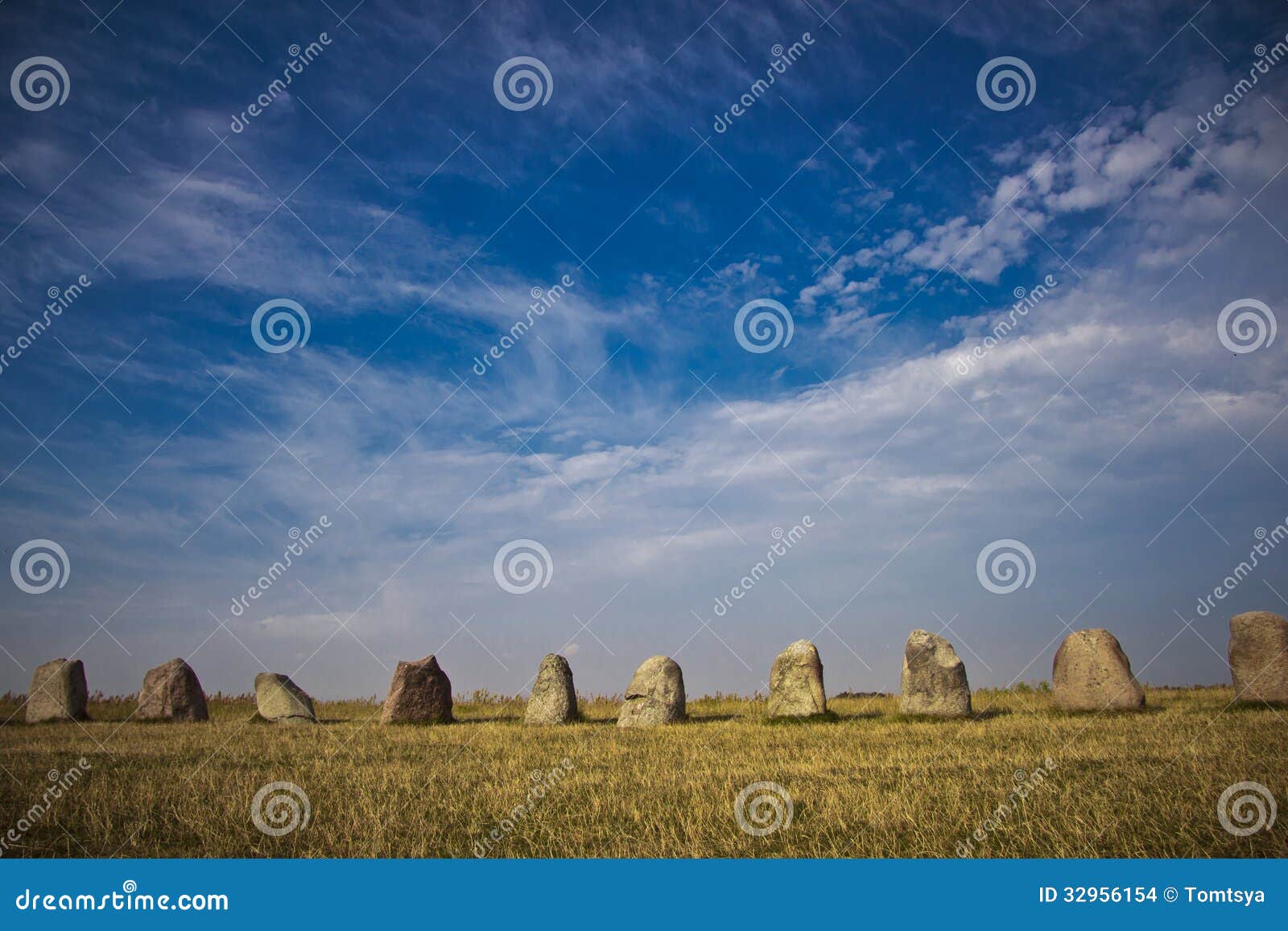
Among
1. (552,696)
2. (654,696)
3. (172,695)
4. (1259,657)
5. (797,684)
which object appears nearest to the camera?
(1259,657)

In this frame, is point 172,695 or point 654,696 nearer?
point 654,696

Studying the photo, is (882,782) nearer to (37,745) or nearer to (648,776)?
(648,776)

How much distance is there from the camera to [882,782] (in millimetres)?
9344

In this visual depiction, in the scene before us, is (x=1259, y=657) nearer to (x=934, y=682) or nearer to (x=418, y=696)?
(x=934, y=682)

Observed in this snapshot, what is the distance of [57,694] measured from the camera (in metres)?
21.4

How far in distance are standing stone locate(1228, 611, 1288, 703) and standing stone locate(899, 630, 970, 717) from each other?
6.26 metres

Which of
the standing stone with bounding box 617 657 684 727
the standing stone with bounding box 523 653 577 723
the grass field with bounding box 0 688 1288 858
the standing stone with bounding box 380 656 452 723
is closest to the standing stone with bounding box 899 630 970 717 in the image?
the grass field with bounding box 0 688 1288 858

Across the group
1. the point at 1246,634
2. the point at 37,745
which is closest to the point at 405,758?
the point at 37,745

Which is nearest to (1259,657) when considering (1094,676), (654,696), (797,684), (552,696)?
(1094,676)

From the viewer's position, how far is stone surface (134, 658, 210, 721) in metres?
21.1

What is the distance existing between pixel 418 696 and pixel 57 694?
9.70 m

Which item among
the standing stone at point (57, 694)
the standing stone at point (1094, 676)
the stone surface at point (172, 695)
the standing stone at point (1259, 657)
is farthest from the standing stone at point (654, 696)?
the standing stone at point (57, 694)

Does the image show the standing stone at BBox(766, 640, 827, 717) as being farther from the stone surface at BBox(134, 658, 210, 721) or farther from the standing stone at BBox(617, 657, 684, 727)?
the stone surface at BBox(134, 658, 210, 721)

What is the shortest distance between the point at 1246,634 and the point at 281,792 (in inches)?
803
